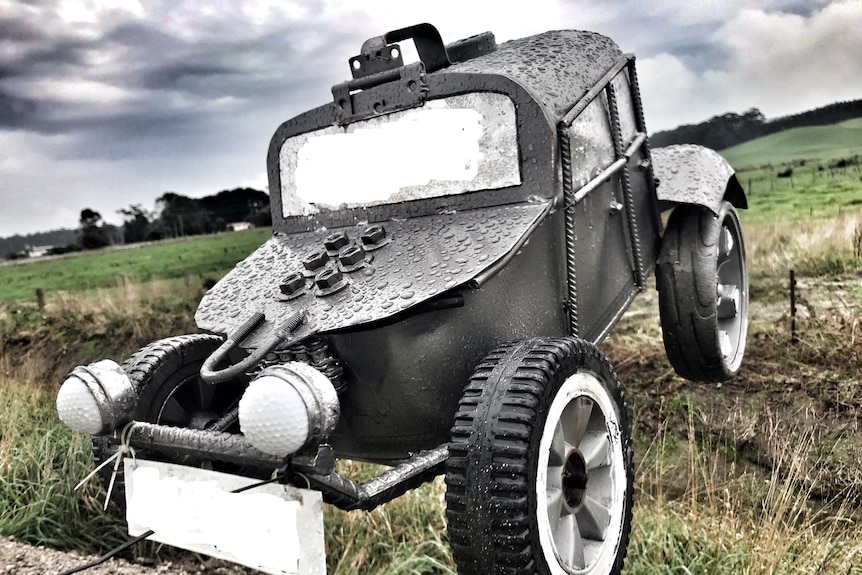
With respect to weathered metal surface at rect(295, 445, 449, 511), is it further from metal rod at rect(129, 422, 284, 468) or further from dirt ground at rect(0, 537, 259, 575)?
dirt ground at rect(0, 537, 259, 575)

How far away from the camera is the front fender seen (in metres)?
3.80

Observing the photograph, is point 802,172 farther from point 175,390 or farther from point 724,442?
point 175,390

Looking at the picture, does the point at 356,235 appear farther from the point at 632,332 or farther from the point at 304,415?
the point at 632,332

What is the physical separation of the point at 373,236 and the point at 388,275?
0.25 metres

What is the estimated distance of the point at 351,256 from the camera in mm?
2605

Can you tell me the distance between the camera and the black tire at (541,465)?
201 centimetres

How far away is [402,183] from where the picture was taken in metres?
2.95

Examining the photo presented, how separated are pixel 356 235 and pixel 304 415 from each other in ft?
3.86

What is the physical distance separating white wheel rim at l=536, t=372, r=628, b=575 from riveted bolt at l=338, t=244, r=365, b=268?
0.81 metres

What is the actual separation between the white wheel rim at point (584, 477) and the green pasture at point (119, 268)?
5054 millimetres

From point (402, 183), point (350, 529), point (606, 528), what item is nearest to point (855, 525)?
point (606, 528)

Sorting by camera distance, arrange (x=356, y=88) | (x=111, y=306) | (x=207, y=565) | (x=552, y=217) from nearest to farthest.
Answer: (x=552, y=217)
(x=356, y=88)
(x=207, y=565)
(x=111, y=306)

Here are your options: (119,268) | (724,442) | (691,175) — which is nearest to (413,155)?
(691,175)

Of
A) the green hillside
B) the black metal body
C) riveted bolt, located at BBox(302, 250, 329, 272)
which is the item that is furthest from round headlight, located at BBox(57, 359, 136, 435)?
the green hillside
